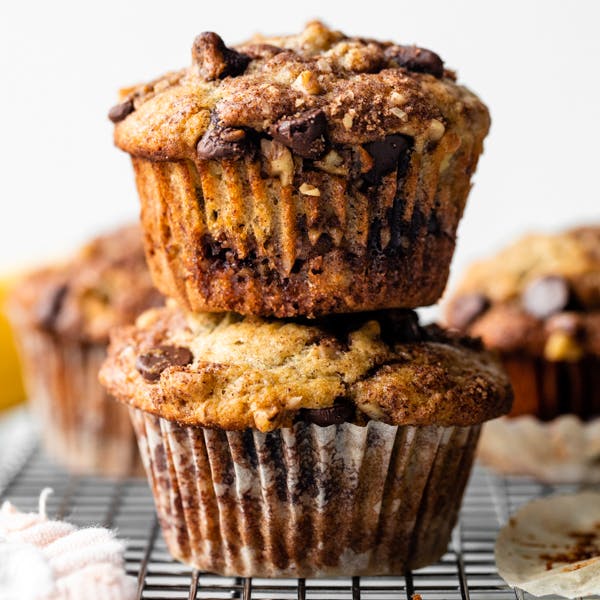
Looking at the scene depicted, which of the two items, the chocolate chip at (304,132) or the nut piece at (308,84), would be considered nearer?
the chocolate chip at (304,132)

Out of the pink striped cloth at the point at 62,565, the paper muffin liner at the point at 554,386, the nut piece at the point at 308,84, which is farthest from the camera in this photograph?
the paper muffin liner at the point at 554,386

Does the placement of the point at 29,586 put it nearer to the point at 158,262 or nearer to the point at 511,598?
the point at 158,262

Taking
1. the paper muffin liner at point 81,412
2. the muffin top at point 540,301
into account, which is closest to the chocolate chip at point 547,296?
the muffin top at point 540,301

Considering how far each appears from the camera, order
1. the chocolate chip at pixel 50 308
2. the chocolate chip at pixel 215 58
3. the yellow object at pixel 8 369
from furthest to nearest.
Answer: the yellow object at pixel 8 369 → the chocolate chip at pixel 50 308 → the chocolate chip at pixel 215 58

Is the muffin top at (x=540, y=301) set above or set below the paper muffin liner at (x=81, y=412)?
above

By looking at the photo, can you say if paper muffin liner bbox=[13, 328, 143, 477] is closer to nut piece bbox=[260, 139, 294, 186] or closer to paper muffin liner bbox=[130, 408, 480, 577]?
paper muffin liner bbox=[130, 408, 480, 577]

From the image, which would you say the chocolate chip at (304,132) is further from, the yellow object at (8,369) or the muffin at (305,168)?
the yellow object at (8,369)

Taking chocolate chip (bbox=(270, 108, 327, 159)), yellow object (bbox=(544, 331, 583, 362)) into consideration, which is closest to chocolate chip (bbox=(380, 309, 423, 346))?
chocolate chip (bbox=(270, 108, 327, 159))
